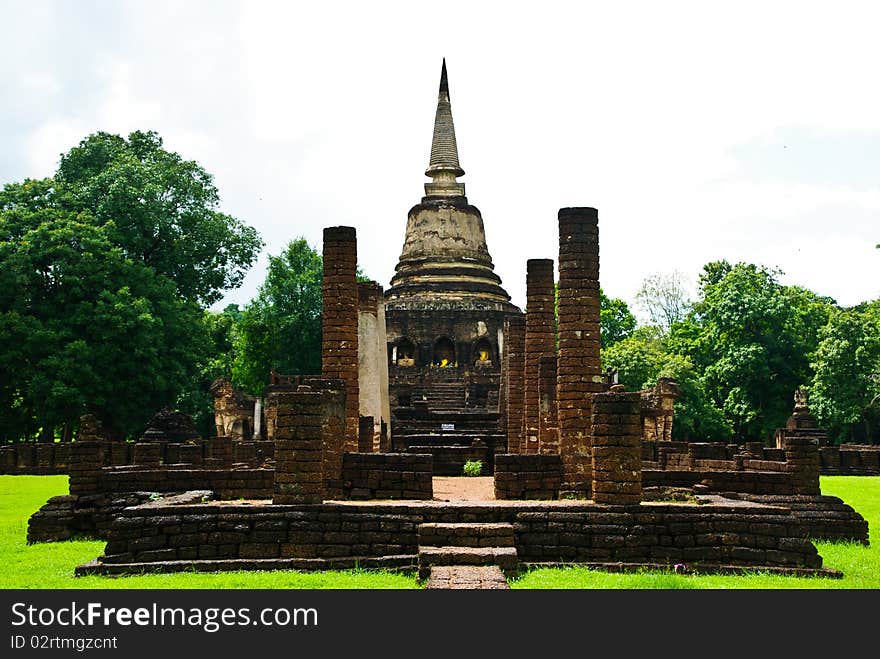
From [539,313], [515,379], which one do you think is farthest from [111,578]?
[515,379]

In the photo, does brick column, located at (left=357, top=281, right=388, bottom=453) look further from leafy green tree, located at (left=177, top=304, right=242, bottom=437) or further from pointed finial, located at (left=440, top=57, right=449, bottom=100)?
pointed finial, located at (left=440, top=57, right=449, bottom=100)

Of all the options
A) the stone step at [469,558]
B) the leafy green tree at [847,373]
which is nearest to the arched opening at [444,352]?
the leafy green tree at [847,373]

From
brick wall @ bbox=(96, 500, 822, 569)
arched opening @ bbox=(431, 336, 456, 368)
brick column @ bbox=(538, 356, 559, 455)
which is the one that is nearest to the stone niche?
arched opening @ bbox=(431, 336, 456, 368)

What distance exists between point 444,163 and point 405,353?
9059 mm

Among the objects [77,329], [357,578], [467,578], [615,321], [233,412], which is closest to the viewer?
[467,578]

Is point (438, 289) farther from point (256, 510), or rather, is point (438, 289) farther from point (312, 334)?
point (256, 510)

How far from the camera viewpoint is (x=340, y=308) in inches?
554

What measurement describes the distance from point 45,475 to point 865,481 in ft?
68.3

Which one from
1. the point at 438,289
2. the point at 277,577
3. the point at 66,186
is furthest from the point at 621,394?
the point at 438,289

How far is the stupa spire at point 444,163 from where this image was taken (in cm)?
4197

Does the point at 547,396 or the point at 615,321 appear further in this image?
the point at 615,321

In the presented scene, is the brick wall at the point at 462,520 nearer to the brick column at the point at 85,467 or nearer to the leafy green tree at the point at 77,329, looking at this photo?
the brick column at the point at 85,467

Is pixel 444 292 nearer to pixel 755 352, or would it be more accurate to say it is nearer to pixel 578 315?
pixel 755 352

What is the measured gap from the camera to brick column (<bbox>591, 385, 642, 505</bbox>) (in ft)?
30.9
